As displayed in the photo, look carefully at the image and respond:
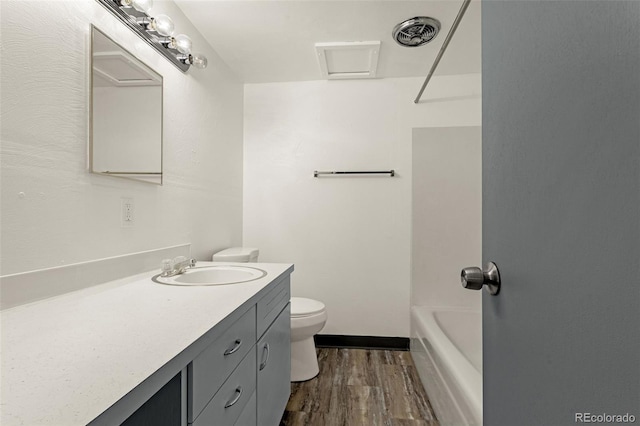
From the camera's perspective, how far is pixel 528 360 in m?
0.51

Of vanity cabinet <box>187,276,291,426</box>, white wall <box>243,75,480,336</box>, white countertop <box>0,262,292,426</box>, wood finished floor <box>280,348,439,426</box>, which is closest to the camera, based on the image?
white countertop <box>0,262,292,426</box>

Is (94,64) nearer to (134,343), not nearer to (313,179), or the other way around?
(134,343)

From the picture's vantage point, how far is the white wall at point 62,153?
2.86 ft

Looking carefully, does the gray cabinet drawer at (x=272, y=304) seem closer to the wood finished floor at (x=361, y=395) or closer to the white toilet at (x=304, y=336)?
the white toilet at (x=304, y=336)

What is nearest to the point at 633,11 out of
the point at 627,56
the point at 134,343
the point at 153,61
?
the point at 627,56

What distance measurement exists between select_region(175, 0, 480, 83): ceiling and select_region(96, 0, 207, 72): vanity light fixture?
0.33 m

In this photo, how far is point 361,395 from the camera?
187cm

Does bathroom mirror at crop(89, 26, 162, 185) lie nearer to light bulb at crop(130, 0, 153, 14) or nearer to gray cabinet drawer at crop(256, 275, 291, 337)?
light bulb at crop(130, 0, 153, 14)

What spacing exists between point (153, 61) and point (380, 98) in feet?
5.48

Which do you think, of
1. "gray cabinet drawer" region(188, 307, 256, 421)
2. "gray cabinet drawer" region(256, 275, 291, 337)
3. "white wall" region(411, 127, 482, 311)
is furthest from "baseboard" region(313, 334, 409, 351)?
"gray cabinet drawer" region(188, 307, 256, 421)

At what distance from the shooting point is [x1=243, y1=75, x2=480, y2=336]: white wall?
2510 mm

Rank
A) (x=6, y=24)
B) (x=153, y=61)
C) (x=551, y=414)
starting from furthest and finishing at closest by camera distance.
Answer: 1. (x=153, y=61)
2. (x=6, y=24)
3. (x=551, y=414)

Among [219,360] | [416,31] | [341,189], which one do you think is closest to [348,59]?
[416,31]

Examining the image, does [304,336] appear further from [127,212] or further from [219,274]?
Answer: [127,212]
